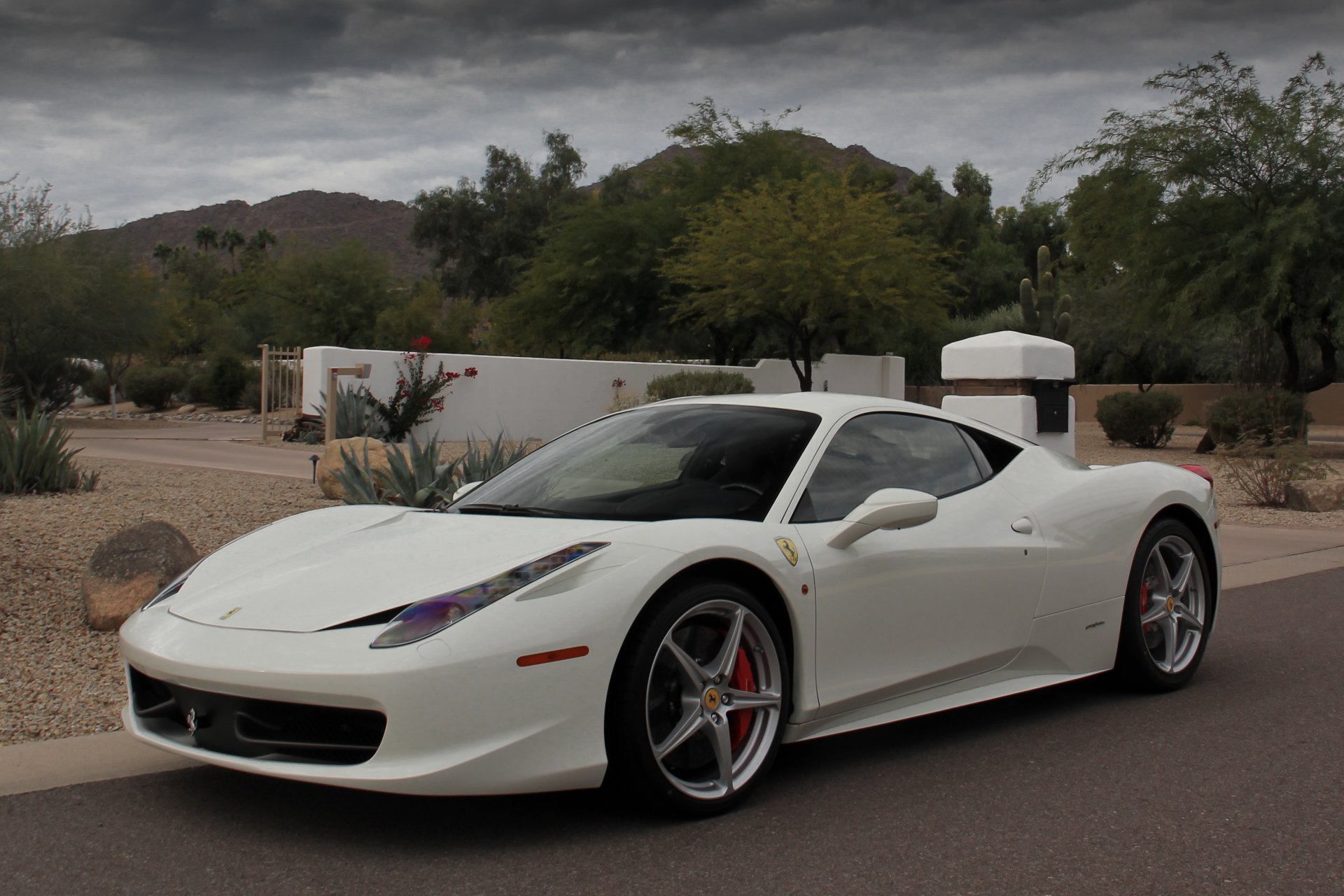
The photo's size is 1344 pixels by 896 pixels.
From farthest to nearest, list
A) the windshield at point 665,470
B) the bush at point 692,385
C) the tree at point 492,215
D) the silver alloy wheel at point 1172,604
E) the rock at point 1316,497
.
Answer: the tree at point 492,215, the bush at point 692,385, the rock at point 1316,497, the silver alloy wheel at point 1172,604, the windshield at point 665,470

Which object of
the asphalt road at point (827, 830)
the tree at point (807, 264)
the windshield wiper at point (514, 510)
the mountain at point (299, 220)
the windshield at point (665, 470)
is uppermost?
→ the mountain at point (299, 220)

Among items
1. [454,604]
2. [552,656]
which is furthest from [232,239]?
[552,656]

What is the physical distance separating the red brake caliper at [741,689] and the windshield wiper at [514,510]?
785mm

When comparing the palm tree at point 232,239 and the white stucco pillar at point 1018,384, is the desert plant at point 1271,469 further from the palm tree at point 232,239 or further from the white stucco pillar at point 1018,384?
the palm tree at point 232,239

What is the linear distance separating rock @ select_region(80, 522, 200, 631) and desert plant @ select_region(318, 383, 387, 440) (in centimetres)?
1151

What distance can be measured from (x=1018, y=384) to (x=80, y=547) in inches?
344

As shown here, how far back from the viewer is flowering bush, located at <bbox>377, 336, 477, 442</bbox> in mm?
22891

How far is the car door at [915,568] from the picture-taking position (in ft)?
14.7

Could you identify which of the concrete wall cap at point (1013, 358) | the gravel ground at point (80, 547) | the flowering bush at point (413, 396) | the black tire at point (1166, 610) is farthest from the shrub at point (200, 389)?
the black tire at point (1166, 610)

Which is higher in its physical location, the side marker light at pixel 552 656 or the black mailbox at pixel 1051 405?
the black mailbox at pixel 1051 405

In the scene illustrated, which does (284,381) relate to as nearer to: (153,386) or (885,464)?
(153,386)

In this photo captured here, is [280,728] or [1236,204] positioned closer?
[280,728]

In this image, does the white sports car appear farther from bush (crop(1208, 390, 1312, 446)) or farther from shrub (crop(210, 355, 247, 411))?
shrub (crop(210, 355, 247, 411))

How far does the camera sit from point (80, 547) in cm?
805
